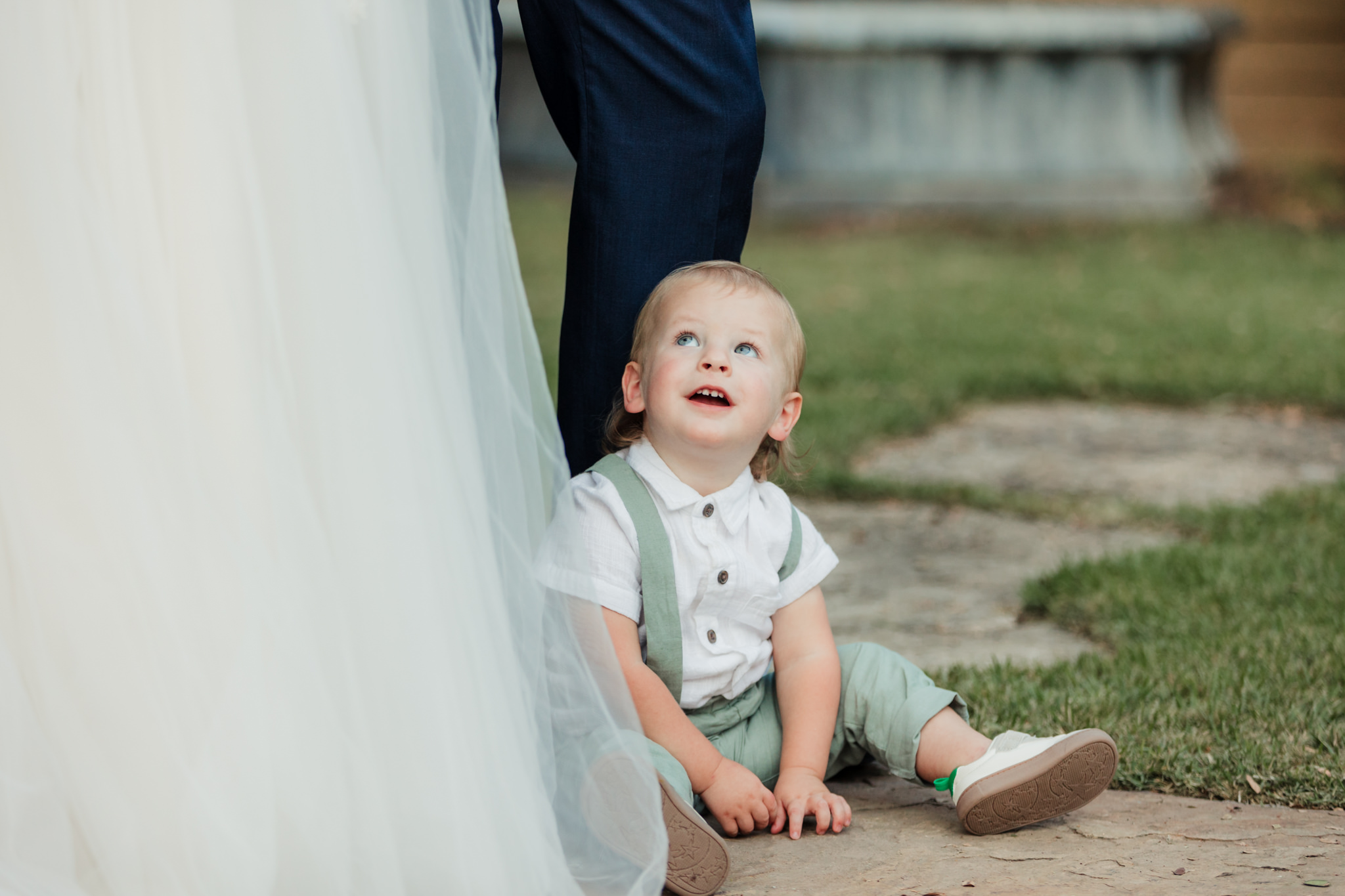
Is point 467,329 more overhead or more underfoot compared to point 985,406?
more overhead

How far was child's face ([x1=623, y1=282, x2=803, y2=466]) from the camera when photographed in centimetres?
168

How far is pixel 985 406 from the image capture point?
157 inches

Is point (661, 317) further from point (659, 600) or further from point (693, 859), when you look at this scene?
point (693, 859)

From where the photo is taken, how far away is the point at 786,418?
180 centimetres

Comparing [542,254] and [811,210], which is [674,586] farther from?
[811,210]

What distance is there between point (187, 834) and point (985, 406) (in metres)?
3.10

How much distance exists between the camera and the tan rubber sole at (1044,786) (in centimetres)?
152

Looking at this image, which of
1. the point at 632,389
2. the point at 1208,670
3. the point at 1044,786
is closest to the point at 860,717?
the point at 1044,786

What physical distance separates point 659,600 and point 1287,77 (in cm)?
974

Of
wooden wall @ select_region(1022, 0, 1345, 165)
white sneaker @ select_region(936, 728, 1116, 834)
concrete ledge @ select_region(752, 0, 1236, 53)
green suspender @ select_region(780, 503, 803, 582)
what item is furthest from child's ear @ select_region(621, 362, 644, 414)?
wooden wall @ select_region(1022, 0, 1345, 165)

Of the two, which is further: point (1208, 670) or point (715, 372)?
point (1208, 670)

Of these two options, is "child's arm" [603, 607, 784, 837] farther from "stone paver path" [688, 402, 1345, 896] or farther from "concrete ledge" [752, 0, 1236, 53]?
"concrete ledge" [752, 0, 1236, 53]

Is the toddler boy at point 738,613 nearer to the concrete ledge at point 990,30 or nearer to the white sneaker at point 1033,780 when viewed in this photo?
the white sneaker at point 1033,780

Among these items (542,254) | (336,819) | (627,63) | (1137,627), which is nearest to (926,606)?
(1137,627)
